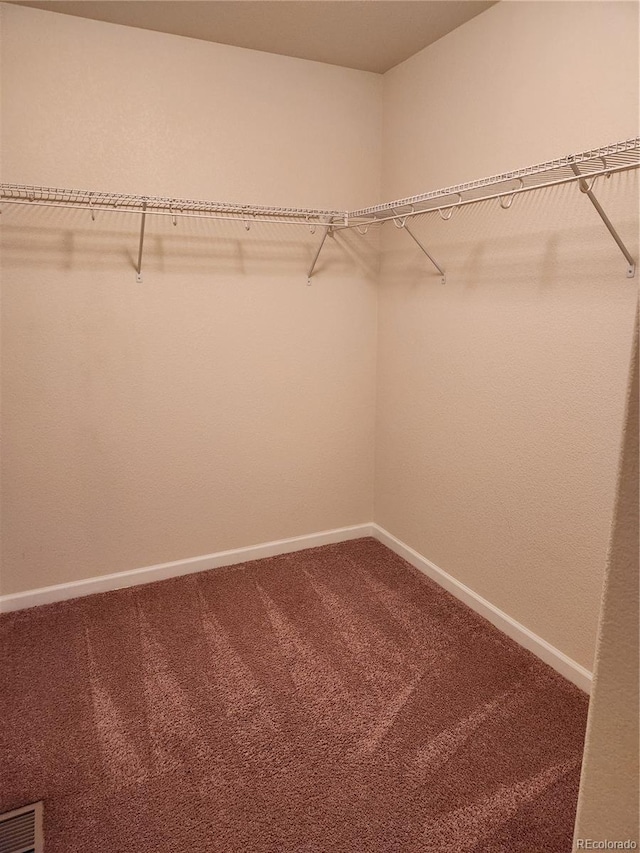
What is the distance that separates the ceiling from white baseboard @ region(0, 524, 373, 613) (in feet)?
7.63

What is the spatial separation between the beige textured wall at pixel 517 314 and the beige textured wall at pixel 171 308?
37 centimetres

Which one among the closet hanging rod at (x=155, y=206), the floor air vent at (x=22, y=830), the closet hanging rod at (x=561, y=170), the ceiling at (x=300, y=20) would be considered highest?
the ceiling at (x=300, y=20)

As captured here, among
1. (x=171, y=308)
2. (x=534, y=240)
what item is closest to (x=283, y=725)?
(x=171, y=308)

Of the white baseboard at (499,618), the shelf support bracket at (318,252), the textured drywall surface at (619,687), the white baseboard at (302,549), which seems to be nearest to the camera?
the textured drywall surface at (619,687)

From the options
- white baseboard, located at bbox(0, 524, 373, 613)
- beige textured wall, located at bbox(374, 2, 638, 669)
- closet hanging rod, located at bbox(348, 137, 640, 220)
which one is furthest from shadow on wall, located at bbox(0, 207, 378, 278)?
white baseboard, located at bbox(0, 524, 373, 613)

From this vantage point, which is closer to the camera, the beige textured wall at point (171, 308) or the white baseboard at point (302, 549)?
the white baseboard at point (302, 549)

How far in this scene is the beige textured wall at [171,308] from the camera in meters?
2.30

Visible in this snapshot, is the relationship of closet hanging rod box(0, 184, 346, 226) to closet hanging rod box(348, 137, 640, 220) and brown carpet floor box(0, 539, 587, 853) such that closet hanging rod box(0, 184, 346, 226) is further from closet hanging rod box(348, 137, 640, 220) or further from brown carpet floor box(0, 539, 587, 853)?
brown carpet floor box(0, 539, 587, 853)

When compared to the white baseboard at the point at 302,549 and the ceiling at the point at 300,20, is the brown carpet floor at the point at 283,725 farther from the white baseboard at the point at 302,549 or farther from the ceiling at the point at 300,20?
the ceiling at the point at 300,20

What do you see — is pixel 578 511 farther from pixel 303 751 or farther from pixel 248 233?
pixel 248 233

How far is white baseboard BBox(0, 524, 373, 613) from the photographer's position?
2.51 meters

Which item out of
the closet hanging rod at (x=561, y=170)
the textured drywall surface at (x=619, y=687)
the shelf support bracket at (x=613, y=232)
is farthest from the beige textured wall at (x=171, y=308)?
the textured drywall surface at (x=619, y=687)

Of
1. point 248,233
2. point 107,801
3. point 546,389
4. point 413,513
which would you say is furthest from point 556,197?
point 107,801

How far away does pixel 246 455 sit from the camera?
2857mm
